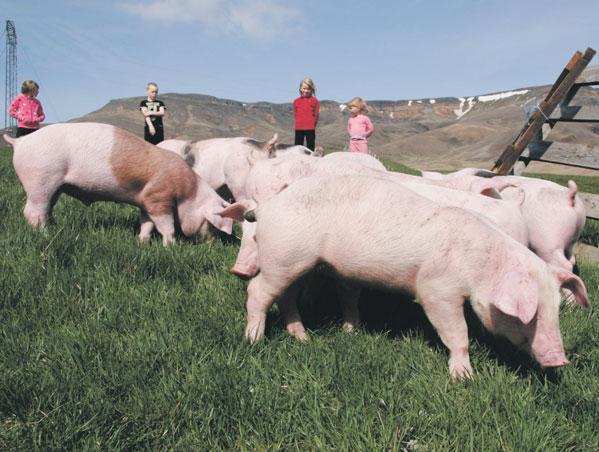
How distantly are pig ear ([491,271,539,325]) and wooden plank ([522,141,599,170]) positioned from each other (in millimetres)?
4636

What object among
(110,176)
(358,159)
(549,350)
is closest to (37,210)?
(110,176)

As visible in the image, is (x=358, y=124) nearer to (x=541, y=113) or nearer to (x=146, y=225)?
(x=541, y=113)

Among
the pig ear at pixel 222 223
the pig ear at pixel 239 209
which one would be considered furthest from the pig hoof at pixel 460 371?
the pig ear at pixel 222 223

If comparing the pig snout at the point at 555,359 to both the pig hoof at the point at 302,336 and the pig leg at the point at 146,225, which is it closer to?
the pig hoof at the point at 302,336

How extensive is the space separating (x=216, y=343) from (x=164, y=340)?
29 cm

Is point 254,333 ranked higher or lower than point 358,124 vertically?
lower

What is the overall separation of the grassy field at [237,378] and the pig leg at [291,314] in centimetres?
7

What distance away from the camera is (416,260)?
2590mm

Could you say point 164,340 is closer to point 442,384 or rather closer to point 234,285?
point 234,285

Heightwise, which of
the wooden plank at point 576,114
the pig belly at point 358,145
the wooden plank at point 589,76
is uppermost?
the wooden plank at point 589,76

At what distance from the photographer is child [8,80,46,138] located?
27.9 ft

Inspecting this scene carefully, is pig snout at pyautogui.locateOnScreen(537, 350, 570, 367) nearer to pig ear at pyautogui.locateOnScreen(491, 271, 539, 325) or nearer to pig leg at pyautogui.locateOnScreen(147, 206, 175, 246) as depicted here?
pig ear at pyautogui.locateOnScreen(491, 271, 539, 325)

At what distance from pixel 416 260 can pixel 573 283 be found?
861 mm

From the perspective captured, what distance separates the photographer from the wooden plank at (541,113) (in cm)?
655
